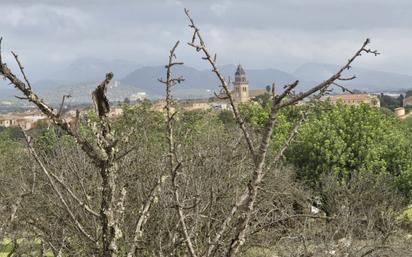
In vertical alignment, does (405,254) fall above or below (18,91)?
below

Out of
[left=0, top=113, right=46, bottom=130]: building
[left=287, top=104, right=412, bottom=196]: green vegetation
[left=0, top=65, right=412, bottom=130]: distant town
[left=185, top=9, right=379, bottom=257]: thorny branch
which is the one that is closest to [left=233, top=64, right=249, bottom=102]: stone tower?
[left=0, top=65, right=412, bottom=130]: distant town

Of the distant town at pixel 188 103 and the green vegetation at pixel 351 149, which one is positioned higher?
the distant town at pixel 188 103

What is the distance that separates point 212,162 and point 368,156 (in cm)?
1280

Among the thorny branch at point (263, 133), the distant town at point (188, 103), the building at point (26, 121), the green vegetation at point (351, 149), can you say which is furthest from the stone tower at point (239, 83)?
the green vegetation at point (351, 149)

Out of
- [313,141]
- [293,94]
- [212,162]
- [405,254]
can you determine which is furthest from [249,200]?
[313,141]

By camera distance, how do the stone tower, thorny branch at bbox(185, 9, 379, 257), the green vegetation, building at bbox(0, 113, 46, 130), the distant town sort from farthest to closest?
1. the green vegetation
2. the stone tower
3. building at bbox(0, 113, 46, 130)
4. the distant town
5. thorny branch at bbox(185, 9, 379, 257)

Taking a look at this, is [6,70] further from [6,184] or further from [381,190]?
[381,190]

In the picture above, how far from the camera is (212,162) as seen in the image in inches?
589

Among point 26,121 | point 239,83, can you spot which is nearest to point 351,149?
point 239,83

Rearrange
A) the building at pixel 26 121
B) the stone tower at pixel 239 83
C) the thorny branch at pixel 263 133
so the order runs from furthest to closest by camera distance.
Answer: the stone tower at pixel 239 83 → the building at pixel 26 121 → the thorny branch at pixel 263 133

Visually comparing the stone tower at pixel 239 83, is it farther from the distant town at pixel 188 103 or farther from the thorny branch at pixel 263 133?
the thorny branch at pixel 263 133

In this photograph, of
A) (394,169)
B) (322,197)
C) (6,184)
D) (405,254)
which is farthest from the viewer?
(394,169)

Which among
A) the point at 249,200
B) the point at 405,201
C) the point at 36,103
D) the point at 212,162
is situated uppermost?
the point at 36,103

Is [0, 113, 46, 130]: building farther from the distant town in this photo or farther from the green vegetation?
the green vegetation
